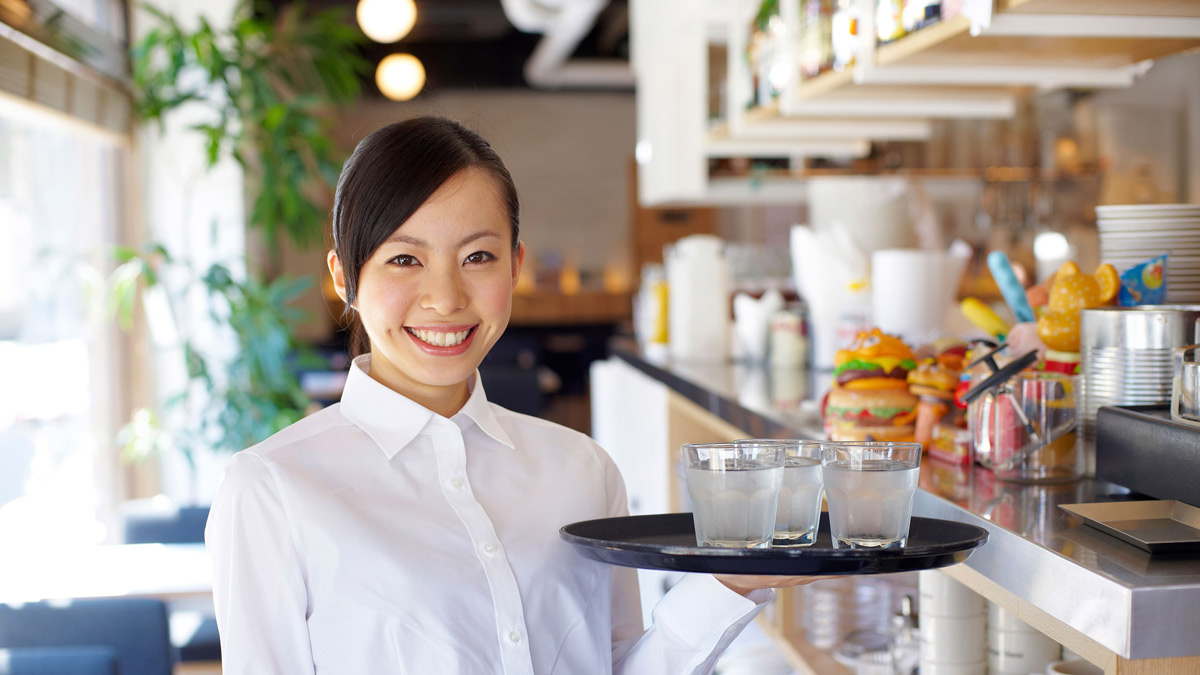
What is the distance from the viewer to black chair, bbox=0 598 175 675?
1.81 meters

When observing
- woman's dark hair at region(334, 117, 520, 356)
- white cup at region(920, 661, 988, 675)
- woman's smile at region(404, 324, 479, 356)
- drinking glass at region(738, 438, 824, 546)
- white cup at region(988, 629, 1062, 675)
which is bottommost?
white cup at region(920, 661, 988, 675)

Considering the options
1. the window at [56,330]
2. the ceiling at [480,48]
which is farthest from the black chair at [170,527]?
the ceiling at [480,48]

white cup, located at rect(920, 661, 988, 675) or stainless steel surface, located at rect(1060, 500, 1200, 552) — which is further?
white cup, located at rect(920, 661, 988, 675)

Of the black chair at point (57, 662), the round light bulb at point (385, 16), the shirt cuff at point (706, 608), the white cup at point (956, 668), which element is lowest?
the black chair at point (57, 662)

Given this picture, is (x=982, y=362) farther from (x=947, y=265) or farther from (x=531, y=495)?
(x=947, y=265)

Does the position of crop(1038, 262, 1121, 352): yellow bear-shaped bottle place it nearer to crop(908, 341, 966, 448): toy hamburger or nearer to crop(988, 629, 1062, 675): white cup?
crop(908, 341, 966, 448): toy hamburger

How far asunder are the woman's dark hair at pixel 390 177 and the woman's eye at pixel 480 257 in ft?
0.26

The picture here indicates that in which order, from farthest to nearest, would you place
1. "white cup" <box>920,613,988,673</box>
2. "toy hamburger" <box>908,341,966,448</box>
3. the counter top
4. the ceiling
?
the ceiling
"toy hamburger" <box>908,341,966,448</box>
"white cup" <box>920,613,988,673</box>
the counter top

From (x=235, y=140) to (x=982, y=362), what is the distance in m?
3.30

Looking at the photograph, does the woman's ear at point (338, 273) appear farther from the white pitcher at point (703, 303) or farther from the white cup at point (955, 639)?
the white pitcher at point (703, 303)

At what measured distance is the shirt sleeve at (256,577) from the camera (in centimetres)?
104

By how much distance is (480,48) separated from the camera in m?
9.95

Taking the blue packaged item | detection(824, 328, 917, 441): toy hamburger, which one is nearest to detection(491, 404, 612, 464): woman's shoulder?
detection(824, 328, 917, 441): toy hamburger

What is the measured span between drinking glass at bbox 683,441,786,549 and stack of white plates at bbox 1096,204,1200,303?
896mm
